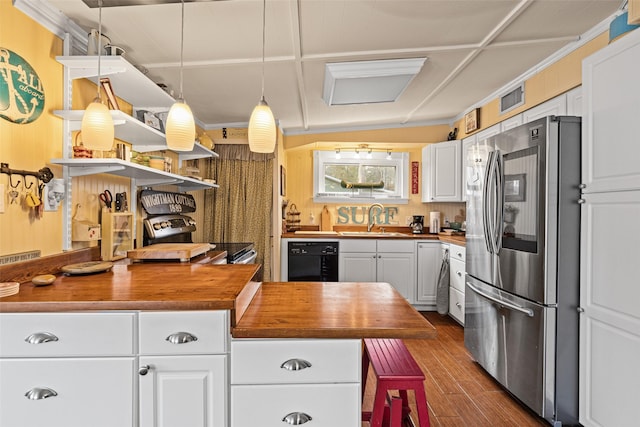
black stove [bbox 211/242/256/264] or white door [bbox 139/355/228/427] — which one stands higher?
black stove [bbox 211/242/256/264]

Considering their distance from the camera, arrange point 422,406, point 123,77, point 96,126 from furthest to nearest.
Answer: point 123,77 → point 96,126 → point 422,406

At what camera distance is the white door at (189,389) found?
1.30 m

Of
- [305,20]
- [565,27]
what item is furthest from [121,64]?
[565,27]

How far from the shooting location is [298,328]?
1.24 metres

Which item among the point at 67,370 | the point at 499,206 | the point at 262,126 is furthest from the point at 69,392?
the point at 499,206

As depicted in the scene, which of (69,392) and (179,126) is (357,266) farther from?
(69,392)

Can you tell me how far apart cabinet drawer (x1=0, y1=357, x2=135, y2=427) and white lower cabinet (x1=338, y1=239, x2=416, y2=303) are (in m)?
3.01

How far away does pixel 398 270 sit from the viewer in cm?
414

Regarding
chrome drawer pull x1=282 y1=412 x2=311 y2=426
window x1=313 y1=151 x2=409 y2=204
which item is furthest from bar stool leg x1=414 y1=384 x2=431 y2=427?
window x1=313 y1=151 x2=409 y2=204

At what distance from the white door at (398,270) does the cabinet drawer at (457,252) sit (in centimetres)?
49

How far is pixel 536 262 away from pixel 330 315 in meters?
1.36

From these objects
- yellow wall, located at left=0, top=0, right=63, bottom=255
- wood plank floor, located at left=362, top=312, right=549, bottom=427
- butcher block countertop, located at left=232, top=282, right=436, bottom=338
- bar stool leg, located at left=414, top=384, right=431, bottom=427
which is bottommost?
wood plank floor, located at left=362, top=312, right=549, bottom=427

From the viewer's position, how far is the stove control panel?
2664 mm

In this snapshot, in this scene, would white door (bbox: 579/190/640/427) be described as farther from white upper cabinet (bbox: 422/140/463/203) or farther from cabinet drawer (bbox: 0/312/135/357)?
white upper cabinet (bbox: 422/140/463/203)
